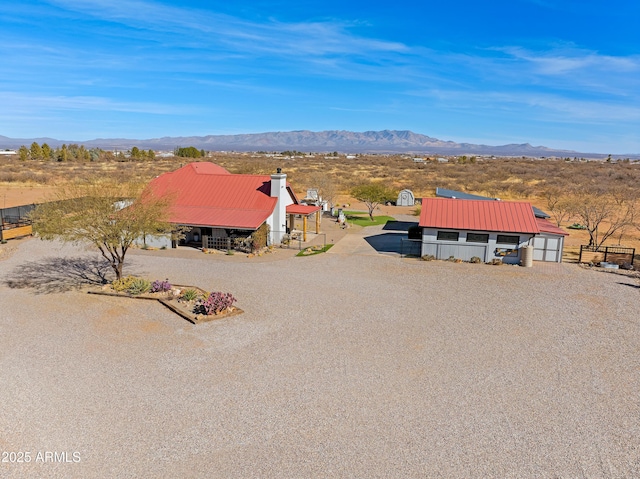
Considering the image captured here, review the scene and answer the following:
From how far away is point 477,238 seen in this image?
2916 cm

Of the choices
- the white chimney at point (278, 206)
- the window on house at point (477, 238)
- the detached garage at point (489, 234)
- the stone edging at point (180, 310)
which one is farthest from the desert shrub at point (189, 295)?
the window on house at point (477, 238)

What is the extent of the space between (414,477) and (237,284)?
1513cm

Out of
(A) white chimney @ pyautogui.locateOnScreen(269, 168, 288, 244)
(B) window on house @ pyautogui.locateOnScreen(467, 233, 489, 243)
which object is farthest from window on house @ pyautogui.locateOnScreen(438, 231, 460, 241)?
(A) white chimney @ pyautogui.locateOnScreen(269, 168, 288, 244)

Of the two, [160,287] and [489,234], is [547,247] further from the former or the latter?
[160,287]

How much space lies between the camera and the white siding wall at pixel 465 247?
93.8 feet

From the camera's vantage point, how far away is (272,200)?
107ft

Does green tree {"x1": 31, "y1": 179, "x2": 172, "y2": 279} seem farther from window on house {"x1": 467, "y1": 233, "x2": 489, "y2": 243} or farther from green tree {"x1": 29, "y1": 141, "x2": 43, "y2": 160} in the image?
green tree {"x1": 29, "y1": 141, "x2": 43, "y2": 160}

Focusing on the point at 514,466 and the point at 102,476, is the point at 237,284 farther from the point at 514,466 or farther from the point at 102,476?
the point at 514,466

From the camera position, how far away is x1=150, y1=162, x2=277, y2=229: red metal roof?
31047 millimetres

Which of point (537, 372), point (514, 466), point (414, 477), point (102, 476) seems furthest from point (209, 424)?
point (537, 372)

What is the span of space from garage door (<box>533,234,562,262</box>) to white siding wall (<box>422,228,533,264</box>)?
154cm

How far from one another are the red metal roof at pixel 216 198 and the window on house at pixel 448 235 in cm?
1149

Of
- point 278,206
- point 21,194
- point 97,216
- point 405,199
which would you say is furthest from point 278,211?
point 21,194

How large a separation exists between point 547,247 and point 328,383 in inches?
840
